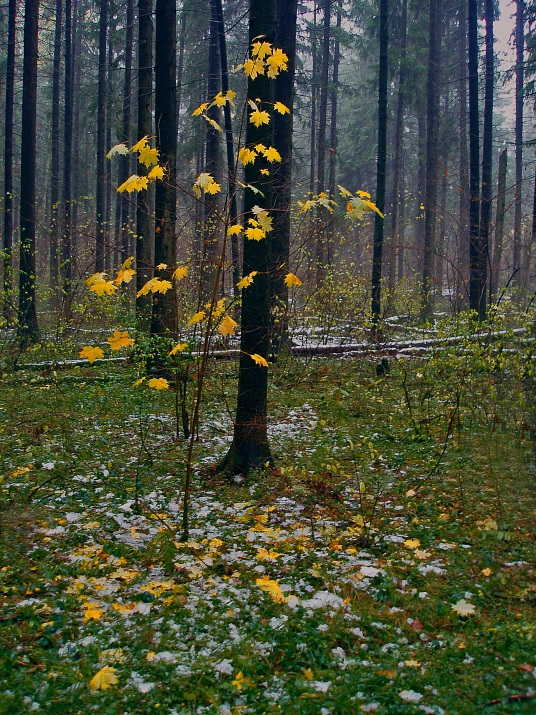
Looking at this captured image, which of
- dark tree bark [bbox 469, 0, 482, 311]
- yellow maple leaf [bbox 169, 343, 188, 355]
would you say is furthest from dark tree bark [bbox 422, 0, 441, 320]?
yellow maple leaf [bbox 169, 343, 188, 355]

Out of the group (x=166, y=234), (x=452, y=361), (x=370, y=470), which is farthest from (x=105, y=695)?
(x=166, y=234)

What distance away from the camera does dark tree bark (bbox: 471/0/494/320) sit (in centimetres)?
1288

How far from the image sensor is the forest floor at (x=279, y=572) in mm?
2793

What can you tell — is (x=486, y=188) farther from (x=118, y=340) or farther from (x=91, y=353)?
(x=91, y=353)

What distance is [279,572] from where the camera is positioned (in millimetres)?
4031

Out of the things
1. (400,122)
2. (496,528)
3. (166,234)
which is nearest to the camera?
(496,528)

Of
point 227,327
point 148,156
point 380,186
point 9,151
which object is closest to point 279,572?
point 227,327

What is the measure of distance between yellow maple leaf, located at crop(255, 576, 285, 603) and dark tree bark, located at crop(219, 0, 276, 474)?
7.14 feet

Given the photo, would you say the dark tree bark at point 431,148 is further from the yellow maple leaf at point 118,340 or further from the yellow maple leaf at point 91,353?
the yellow maple leaf at point 91,353

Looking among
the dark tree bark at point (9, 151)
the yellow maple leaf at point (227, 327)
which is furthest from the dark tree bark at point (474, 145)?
the dark tree bark at point (9, 151)

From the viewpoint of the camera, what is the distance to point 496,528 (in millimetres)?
4223

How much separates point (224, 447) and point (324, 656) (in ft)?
13.1

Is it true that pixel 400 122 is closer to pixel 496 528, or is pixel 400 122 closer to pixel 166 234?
pixel 166 234

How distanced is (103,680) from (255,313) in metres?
3.68
